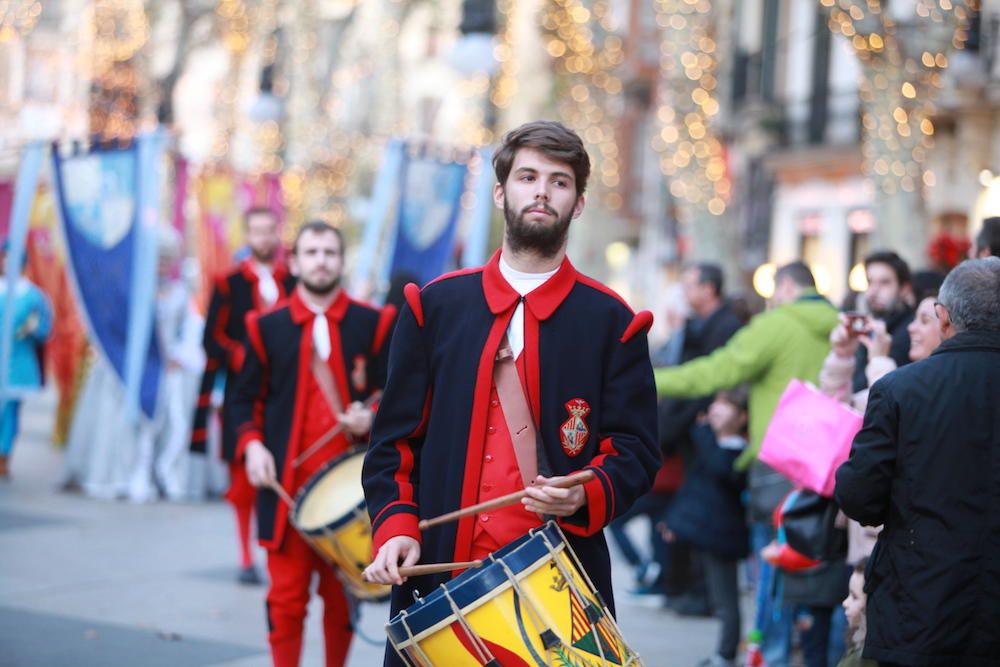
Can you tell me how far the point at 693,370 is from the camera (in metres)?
7.31

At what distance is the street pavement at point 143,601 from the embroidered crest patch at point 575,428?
3648 mm

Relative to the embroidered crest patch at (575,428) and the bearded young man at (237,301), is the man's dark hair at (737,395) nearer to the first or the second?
the bearded young man at (237,301)

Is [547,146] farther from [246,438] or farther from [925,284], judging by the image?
[925,284]

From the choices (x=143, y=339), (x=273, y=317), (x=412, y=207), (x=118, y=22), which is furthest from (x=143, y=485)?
(x=118, y=22)

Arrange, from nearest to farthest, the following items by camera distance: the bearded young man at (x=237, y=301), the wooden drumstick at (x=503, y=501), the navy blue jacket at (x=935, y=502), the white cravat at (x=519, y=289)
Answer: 1. the wooden drumstick at (x=503, y=501)
2. the white cravat at (x=519, y=289)
3. the navy blue jacket at (x=935, y=502)
4. the bearded young man at (x=237, y=301)

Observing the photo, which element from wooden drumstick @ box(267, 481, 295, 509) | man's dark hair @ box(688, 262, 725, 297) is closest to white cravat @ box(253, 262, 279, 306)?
man's dark hair @ box(688, 262, 725, 297)

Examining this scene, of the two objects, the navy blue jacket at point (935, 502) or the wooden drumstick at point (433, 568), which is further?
the navy blue jacket at point (935, 502)

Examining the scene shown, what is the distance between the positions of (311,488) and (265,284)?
4340 mm

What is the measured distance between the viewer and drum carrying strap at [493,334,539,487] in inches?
157

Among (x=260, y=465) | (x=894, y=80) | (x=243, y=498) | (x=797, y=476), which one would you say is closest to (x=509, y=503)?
(x=797, y=476)

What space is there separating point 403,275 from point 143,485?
4.51 m

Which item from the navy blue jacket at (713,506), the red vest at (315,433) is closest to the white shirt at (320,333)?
the red vest at (315,433)

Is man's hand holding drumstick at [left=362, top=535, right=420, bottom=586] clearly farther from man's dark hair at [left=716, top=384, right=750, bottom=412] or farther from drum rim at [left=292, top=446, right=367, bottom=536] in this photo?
man's dark hair at [left=716, top=384, right=750, bottom=412]

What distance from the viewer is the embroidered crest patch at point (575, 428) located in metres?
4.00
